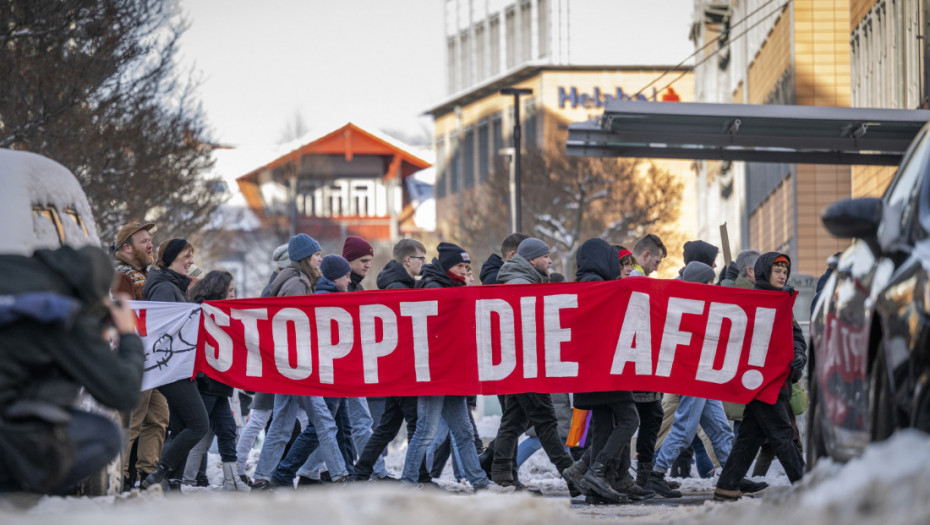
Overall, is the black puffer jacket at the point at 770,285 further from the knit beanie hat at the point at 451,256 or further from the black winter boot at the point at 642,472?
the knit beanie hat at the point at 451,256

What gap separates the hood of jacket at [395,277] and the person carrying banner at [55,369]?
6242mm

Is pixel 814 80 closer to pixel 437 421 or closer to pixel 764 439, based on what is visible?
pixel 437 421

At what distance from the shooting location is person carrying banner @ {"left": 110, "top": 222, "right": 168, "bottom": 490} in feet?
36.9

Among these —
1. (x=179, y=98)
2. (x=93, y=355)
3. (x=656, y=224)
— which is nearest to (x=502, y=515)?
(x=93, y=355)

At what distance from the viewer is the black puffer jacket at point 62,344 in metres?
5.67

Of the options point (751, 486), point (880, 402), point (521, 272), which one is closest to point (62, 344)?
point (880, 402)

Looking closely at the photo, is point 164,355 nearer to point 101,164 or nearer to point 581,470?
point 581,470

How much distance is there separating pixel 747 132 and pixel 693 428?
253 inches

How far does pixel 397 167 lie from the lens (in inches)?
3275

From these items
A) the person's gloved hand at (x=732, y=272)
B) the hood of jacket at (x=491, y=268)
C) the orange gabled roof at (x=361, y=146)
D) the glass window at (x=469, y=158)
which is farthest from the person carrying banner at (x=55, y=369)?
the glass window at (x=469, y=158)

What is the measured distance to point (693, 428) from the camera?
11.8 meters

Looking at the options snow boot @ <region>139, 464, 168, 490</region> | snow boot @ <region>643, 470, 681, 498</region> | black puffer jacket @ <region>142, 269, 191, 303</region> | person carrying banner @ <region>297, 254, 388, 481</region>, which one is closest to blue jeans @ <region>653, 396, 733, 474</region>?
snow boot @ <region>643, 470, 681, 498</region>

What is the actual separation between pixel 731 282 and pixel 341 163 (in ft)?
228

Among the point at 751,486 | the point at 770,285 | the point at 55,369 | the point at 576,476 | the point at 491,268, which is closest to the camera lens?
the point at 55,369
